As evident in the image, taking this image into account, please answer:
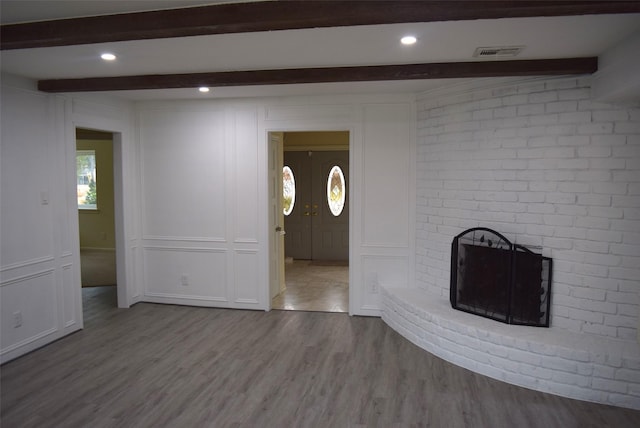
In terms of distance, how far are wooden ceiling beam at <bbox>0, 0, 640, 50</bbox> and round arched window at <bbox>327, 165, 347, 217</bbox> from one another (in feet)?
19.3

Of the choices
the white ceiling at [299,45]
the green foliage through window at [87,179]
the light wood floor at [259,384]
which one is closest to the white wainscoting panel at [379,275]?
the light wood floor at [259,384]

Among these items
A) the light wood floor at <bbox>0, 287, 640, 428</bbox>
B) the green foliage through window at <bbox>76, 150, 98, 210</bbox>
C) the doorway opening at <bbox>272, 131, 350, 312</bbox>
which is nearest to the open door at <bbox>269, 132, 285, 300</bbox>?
the light wood floor at <bbox>0, 287, 640, 428</bbox>

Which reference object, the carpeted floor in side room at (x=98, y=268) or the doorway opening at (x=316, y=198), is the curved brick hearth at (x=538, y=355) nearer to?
the doorway opening at (x=316, y=198)

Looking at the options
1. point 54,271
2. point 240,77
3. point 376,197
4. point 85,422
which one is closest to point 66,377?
point 85,422

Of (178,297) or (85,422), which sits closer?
(85,422)

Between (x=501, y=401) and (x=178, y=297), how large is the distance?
3854 millimetres

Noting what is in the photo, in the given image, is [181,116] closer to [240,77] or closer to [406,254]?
[240,77]

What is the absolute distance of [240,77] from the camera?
3855 mm

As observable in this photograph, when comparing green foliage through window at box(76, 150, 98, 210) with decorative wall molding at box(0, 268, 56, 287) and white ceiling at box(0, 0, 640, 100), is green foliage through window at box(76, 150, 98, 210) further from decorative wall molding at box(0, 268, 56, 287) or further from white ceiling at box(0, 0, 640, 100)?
white ceiling at box(0, 0, 640, 100)

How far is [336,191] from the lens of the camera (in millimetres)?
8375

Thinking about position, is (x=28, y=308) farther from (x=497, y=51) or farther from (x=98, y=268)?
(x=497, y=51)

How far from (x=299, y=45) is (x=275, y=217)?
9.51ft

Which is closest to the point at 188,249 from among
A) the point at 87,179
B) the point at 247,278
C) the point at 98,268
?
the point at 247,278

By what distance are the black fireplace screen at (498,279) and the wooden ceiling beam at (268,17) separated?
210cm
